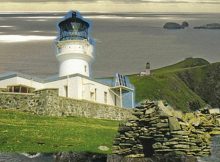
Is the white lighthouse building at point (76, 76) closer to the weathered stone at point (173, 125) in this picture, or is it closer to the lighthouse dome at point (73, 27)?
the lighthouse dome at point (73, 27)

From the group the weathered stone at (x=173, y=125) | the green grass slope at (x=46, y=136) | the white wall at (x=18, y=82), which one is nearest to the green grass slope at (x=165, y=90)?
the white wall at (x=18, y=82)

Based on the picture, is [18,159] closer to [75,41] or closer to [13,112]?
[13,112]

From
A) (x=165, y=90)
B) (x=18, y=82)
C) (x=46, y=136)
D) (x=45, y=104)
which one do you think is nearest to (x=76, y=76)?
(x=18, y=82)

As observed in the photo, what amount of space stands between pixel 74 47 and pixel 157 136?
4572 centimetres

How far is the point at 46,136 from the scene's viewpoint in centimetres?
3903

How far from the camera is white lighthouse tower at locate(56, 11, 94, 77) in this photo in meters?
76.2

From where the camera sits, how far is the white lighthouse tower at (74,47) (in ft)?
250

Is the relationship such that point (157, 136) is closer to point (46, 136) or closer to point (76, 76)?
point (46, 136)

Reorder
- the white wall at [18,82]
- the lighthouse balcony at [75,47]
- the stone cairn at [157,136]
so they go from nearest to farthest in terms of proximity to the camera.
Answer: the stone cairn at [157,136]
the white wall at [18,82]
the lighthouse balcony at [75,47]

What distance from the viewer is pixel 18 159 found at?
26.8 meters

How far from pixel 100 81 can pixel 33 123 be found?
3000cm

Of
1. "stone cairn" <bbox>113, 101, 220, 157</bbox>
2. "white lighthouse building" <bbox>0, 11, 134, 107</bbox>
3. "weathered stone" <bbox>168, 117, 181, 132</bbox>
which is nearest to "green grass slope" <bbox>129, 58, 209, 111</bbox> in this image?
"white lighthouse building" <bbox>0, 11, 134, 107</bbox>

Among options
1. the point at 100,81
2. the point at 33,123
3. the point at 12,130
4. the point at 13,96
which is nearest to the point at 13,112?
the point at 13,96

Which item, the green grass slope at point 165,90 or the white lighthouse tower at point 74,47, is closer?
the white lighthouse tower at point 74,47
